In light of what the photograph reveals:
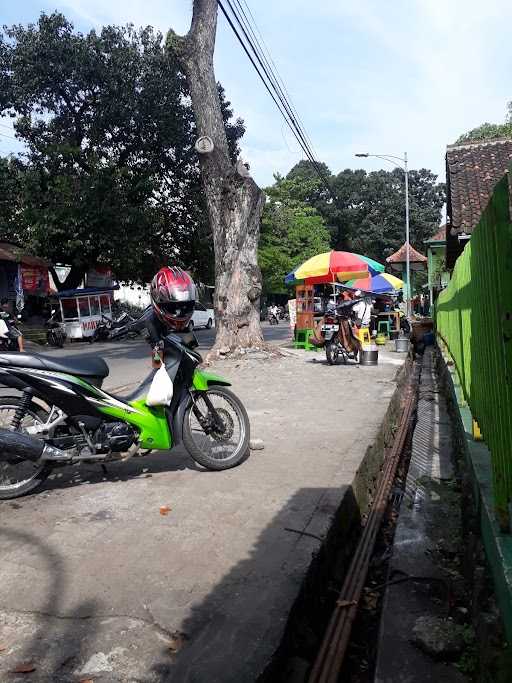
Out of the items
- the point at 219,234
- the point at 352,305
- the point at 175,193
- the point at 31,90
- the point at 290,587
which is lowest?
the point at 290,587

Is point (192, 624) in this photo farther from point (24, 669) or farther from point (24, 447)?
point (24, 447)

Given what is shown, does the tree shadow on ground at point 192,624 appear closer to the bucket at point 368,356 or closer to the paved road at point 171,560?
the paved road at point 171,560

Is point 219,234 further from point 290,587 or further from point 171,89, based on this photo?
point 171,89

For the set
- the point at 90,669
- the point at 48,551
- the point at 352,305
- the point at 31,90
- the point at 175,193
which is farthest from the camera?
the point at 175,193

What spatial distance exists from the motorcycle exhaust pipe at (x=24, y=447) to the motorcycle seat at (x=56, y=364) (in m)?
0.45

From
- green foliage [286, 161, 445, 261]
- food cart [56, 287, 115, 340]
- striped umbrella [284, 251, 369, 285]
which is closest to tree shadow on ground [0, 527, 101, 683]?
striped umbrella [284, 251, 369, 285]

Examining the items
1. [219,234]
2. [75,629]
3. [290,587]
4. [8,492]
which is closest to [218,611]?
[290,587]

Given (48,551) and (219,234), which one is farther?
(219,234)

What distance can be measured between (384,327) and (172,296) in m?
15.9

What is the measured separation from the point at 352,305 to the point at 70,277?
54.9ft

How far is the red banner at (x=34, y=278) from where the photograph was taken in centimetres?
2125

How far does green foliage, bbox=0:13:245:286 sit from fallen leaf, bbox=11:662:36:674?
20.3 metres

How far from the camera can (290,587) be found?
2725mm

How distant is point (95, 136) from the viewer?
73.7 ft
